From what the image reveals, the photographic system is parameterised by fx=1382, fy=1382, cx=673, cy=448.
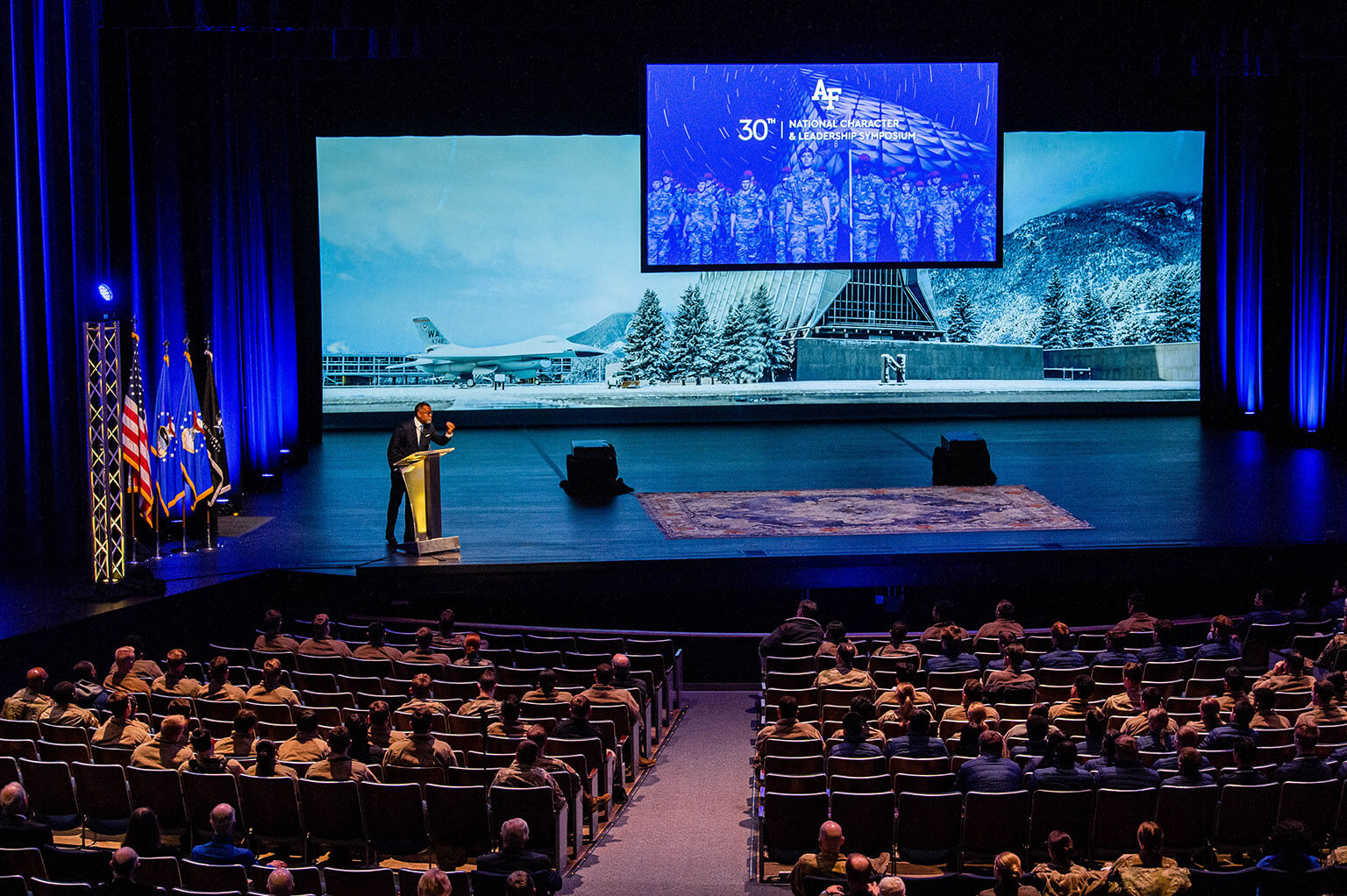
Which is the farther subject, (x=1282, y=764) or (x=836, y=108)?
(x=836, y=108)

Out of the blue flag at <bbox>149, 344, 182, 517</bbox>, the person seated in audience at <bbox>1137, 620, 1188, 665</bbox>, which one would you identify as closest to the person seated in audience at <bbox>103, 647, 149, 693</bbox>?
the blue flag at <bbox>149, 344, 182, 517</bbox>

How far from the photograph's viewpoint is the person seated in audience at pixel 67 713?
7.24 meters

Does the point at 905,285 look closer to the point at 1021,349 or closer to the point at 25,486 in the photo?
the point at 1021,349

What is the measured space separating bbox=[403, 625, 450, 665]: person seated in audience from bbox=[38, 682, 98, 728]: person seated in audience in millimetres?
2106

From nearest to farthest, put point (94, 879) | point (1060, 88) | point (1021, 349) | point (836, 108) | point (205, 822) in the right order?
point (94, 879) → point (205, 822) → point (836, 108) → point (1060, 88) → point (1021, 349)

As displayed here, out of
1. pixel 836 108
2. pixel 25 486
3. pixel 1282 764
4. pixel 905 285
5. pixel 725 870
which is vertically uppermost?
pixel 836 108

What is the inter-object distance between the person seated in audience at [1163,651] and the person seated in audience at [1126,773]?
102 inches

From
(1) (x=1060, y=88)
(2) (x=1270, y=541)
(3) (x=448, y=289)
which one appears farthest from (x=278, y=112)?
(2) (x=1270, y=541)

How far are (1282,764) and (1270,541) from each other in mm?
5465

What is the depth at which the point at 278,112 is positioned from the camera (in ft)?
55.6

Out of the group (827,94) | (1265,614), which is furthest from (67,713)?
(827,94)

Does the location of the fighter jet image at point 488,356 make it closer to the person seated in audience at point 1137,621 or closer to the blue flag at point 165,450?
the blue flag at point 165,450

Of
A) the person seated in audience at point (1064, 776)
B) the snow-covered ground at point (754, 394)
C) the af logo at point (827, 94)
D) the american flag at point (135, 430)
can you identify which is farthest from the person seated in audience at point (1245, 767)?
the snow-covered ground at point (754, 394)

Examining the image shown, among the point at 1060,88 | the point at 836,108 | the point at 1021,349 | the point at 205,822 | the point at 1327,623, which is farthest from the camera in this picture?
the point at 1021,349
